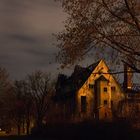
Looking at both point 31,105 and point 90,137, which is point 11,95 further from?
point 90,137

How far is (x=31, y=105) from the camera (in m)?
101

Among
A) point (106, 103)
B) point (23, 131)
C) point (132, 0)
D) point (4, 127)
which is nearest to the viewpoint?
point (132, 0)

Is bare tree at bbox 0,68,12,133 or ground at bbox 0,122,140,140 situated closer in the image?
ground at bbox 0,122,140,140

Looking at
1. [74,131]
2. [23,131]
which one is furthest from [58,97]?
[74,131]

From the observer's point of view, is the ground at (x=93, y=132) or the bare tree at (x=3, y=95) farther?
the bare tree at (x=3, y=95)

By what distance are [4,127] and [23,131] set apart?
7.49m

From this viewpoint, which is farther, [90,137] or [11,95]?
[11,95]

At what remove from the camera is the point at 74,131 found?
48812mm

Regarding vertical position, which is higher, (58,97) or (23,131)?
(58,97)

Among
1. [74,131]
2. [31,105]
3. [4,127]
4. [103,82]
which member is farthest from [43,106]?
[74,131]

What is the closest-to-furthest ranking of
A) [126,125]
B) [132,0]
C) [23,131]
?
1. [132,0]
2. [126,125]
3. [23,131]

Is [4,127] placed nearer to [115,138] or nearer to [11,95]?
[11,95]

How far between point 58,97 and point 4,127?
14.5 metres

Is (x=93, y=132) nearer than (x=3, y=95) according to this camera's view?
Yes
